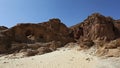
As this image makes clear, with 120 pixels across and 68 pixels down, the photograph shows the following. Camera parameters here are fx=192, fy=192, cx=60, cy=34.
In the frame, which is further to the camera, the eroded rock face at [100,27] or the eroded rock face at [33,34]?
the eroded rock face at [33,34]

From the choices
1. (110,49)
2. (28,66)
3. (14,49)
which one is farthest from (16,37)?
(110,49)

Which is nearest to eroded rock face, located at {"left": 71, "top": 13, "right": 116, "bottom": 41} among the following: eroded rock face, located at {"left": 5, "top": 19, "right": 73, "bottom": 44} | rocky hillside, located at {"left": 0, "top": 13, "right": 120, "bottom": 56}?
rocky hillside, located at {"left": 0, "top": 13, "right": 120, "bottom": 56}

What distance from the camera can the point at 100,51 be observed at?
11094 millimetres

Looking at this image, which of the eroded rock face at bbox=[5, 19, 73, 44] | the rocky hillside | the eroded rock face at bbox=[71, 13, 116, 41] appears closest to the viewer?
the rocky hillside

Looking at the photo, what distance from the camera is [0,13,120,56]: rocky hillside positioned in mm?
21220

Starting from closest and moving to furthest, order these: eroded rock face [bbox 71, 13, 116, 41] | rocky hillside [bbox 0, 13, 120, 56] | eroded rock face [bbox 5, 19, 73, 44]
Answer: rocky hillside [bbox 0, 13, 120, 56], eroded rock face [bbox 71, 13, 116, 41], eroded rock face [bbox 5, 19, 73, 44]

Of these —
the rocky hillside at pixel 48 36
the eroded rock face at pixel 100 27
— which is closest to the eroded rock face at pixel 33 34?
the rocky hillside at pixel 48 36

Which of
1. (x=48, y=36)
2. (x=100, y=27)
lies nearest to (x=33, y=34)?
(x=48, y=36)

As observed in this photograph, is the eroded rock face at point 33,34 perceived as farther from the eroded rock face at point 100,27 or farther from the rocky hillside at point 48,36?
the eroded rock face at point 100,27

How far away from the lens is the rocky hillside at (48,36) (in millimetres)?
21220

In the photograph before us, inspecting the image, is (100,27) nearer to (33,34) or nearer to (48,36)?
(48,36)

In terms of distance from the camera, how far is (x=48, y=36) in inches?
1253

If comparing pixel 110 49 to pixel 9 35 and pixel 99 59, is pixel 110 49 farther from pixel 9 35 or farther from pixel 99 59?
pixel 9 35

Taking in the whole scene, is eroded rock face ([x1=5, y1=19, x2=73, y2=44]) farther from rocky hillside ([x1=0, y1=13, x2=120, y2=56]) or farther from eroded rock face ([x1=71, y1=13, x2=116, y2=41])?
eroded rock face ([x1=71, y1=13, x2=116, y2=41])
